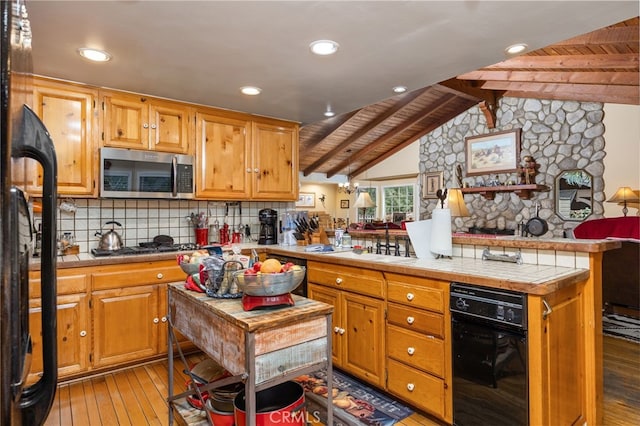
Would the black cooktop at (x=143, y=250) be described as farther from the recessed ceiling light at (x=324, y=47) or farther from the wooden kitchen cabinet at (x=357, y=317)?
the recessed ceiling light at (x=324, y=47)

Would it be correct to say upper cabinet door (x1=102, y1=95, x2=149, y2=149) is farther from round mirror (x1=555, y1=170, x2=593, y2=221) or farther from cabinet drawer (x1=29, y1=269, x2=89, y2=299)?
round mirror (x1=555, y1=170, x2=593, y2=221)

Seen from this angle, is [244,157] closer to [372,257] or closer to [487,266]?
[372,257]

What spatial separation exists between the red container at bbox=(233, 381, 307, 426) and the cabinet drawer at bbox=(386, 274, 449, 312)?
2.67ft

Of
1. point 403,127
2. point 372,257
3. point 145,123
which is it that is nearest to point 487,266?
point 372,257

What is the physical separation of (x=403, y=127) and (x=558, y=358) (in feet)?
24.0

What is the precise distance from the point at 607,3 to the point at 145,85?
118 inches

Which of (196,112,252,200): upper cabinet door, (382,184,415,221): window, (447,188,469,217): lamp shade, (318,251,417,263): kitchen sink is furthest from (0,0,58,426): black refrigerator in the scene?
(382,184,415,221): window

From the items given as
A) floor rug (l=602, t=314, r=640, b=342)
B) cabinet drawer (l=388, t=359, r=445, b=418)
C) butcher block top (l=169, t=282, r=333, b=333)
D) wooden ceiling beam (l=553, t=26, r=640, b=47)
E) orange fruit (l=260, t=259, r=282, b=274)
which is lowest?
floor rug (l=602, t=314, r=640, b=342)

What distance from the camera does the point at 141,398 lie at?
7.93 feet

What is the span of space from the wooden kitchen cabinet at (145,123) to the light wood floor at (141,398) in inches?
72.7

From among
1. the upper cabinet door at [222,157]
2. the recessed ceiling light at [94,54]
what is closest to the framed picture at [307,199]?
the upper cabinet door at [222,157]

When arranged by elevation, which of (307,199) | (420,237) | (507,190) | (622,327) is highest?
(307,199)

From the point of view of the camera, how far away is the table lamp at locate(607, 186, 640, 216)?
5.28 metres

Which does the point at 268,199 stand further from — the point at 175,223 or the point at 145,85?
the point at 145,85
